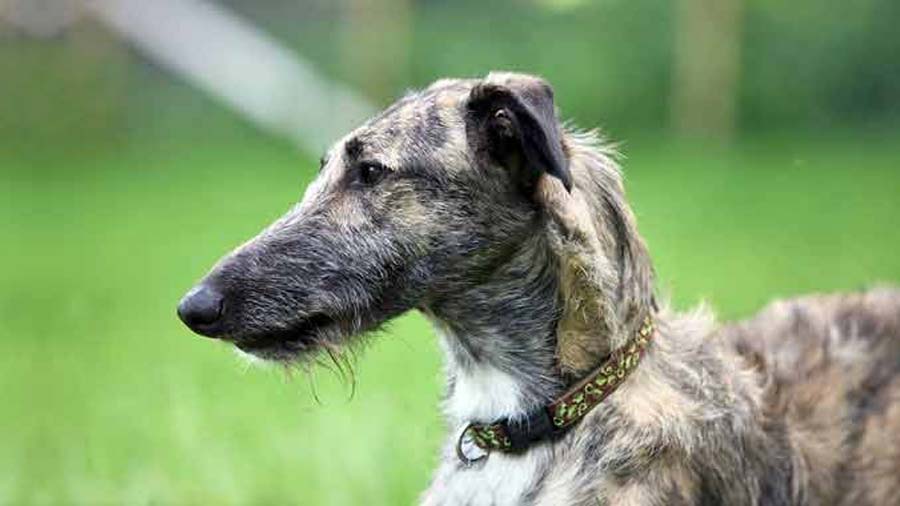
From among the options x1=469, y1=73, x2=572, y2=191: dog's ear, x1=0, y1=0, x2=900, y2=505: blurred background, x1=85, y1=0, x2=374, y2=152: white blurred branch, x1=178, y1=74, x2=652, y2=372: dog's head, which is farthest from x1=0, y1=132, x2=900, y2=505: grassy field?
x1=469, y1=73, x2=572, y2=191: dog's ear

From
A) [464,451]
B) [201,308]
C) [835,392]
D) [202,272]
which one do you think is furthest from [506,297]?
[202,272]

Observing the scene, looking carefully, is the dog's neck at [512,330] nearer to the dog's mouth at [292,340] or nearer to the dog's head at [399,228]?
the dog's head at [399,228]

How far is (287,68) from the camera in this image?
22625mm

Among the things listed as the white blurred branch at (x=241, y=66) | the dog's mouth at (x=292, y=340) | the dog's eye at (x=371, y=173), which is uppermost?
the dog's eye at (x=371, y=173)

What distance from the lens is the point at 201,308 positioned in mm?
4652

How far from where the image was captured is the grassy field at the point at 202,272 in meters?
7.23

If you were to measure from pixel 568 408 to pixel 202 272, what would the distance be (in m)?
8.68

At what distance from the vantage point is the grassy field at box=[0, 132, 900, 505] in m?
7.23

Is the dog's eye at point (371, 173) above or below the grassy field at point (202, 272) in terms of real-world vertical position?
above

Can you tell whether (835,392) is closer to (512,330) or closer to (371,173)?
(512,330)

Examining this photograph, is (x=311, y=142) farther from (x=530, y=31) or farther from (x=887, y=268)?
(x=887, y=268)

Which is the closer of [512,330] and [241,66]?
[512,330]

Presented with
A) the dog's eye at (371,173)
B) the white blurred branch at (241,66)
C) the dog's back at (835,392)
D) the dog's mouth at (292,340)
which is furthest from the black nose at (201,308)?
the white blurred branch at (241,66)

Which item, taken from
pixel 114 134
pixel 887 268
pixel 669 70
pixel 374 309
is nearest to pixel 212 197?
pixel 114 134
